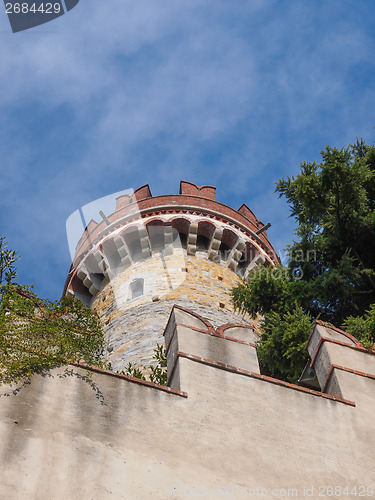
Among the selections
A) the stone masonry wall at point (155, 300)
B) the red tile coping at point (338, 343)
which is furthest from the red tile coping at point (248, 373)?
the stone masonry wall at point (155, 300)

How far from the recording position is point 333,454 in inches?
230

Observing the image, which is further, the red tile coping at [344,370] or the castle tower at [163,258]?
the castle tower at [163,258]

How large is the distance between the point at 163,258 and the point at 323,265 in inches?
244

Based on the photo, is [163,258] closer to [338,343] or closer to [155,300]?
[155,300]

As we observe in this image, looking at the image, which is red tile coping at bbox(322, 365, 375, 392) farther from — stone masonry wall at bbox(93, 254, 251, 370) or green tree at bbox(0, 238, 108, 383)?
stone masonry wall at bbox(93, 254, 251, 370)

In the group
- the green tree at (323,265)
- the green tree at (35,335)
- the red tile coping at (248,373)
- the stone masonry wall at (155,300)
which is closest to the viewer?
the green tree at (35,335)

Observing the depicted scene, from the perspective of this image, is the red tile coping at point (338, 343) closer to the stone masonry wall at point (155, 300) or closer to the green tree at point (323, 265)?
the green tree at point (323, 265)

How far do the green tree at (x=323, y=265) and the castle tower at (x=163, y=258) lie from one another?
321 cm

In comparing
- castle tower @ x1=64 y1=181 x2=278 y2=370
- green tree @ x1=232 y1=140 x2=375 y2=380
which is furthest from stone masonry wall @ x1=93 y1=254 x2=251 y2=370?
green tree @ x1=232 y1=140 x2=375 y2=380

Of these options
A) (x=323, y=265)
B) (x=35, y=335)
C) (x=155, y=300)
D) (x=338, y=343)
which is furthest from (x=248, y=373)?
(x=155, y=300)

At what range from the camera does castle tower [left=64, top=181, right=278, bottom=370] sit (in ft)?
49.5

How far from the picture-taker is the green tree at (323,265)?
34.8ft

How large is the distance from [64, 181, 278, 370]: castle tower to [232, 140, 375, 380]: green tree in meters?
3.21

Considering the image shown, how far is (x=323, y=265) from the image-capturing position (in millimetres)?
11820
